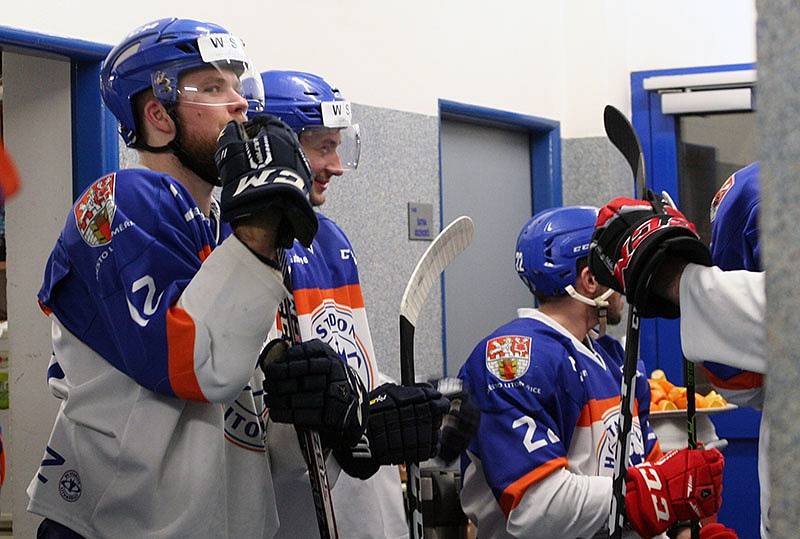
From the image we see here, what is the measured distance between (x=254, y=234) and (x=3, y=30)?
1.57m

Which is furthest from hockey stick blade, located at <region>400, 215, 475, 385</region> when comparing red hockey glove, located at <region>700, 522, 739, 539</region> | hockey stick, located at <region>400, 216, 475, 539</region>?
red hockey glove, located at <region>700, 522, 739, 539</region>

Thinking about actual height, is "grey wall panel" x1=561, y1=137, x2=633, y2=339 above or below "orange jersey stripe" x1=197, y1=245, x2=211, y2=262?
above

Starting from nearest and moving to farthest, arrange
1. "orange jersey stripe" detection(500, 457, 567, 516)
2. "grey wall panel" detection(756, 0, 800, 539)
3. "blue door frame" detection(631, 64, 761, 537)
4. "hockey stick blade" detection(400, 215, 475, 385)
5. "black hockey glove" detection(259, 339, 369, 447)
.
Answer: "grey wall panel" detection(756, 0, 800, 539)
"black hockey glove" detection(259, 339, 369, 447)
"hockey stick blade" detection(400, 215, 475, 385)
"orange jersey stripe" detection(500, 457, 567, 516)
"blue door frame" detection(631, 64, 761, 537)

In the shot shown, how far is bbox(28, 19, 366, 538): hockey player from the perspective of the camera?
147cm

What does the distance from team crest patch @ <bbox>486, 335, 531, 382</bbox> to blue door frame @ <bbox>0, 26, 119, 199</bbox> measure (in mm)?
1185

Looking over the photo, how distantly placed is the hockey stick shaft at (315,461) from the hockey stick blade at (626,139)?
0.63 m

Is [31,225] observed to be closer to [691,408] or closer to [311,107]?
[311,107]

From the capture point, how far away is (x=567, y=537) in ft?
7.72

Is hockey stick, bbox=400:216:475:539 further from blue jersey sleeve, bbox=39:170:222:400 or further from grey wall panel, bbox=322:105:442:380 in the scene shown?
grey wall panel, bbox=322:105:442:380

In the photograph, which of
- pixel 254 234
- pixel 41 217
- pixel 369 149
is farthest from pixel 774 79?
pixel 369 149

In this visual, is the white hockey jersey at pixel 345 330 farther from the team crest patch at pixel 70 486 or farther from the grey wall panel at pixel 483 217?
the grey wall panel at pixel 483 217

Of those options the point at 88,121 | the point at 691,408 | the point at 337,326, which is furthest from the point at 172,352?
the point at 88,121

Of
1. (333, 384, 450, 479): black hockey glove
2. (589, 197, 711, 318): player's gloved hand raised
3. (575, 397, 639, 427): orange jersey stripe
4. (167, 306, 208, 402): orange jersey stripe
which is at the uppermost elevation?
(589, 197, 711, 318): player's gloved hand raised

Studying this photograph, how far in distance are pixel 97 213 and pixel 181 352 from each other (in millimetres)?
252
